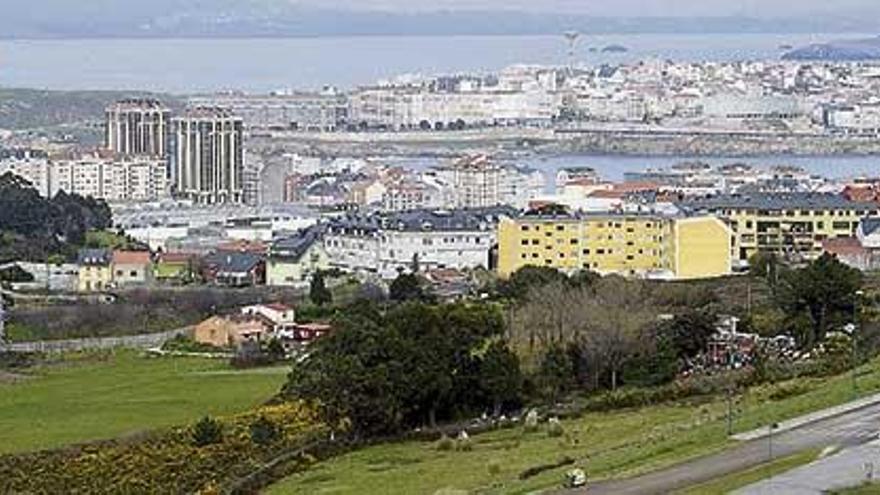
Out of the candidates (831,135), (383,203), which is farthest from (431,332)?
(831,135)

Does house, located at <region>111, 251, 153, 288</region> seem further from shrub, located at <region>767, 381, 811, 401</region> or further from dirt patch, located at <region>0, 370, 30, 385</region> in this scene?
shrub, located at <region>767, 381, 811, 401</region>

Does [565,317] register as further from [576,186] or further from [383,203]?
[383,203]

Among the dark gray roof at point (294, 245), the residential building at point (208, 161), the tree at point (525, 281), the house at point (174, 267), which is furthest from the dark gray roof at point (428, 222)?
the residential building at point (208, 161)

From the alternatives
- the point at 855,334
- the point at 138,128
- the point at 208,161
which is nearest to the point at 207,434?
the point at 855,334

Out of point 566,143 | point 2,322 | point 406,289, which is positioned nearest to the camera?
point 2,322

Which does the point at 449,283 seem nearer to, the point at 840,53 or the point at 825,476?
the point at 825,476

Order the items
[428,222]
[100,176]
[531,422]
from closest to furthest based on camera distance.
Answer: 1. [531,422]
2. [428,222]
3. [100,176]
